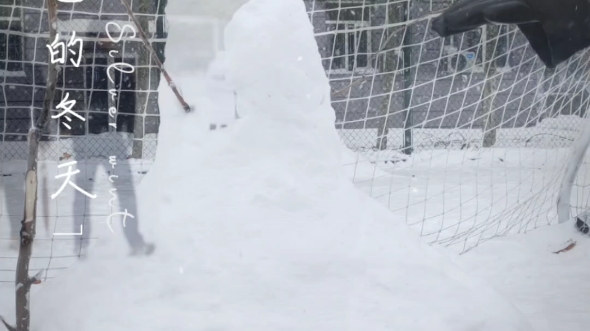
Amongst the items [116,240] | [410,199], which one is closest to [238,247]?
[116,240]

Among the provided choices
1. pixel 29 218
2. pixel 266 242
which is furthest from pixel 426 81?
pixel 29 218

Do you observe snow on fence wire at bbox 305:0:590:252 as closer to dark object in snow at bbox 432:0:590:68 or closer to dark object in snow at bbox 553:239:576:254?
dark object in snow at bbox 553:239:576:254

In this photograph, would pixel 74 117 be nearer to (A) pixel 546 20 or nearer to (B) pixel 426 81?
(B) pixel 426 81

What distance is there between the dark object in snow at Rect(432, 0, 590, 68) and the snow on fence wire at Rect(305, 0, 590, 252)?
1.81 meters

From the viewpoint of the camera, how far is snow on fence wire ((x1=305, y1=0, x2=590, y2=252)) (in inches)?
206

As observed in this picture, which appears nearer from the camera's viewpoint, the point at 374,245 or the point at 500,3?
the point at 374,245

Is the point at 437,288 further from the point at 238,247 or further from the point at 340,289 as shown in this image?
the point at 238,247

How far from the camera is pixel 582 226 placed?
4.69 metres

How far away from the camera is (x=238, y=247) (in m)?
2.54

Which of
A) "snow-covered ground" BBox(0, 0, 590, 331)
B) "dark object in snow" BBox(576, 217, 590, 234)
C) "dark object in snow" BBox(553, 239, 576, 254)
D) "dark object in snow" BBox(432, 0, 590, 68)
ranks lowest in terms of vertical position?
"dark object in snow" BBox(553, 239, 576, 254)

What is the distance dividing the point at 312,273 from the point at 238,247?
291 millimetres

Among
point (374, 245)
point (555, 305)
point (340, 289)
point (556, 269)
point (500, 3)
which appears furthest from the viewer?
point (556, 269)

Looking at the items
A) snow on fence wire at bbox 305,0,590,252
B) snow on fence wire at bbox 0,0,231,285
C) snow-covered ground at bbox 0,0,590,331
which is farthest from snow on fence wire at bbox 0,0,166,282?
snow on fence wire at bbox 305,0,590,252

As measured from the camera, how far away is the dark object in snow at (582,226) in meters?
4.66
